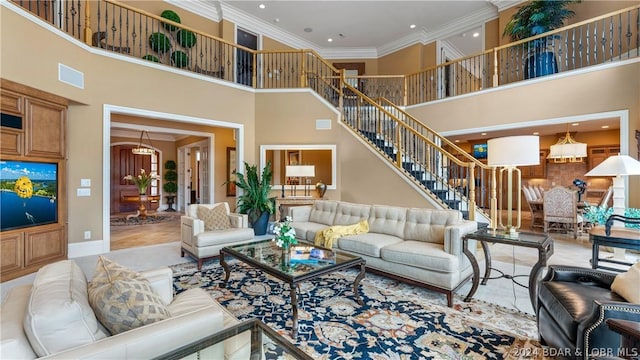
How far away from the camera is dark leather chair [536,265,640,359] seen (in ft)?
4.89

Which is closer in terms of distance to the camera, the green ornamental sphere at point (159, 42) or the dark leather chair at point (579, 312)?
the dark leather chair at point (579, 312)

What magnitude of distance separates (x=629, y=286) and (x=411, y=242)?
6.47 feet

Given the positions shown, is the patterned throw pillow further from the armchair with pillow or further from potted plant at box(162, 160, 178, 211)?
potted plant at box(162, 160, 178, 211)

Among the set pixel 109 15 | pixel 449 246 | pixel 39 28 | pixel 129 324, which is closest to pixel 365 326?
pixel 449 246

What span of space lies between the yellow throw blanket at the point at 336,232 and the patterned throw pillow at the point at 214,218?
1660 millimetres

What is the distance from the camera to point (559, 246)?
523 cm

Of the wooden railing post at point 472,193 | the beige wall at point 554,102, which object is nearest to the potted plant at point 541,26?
the beige wall at point 554,102

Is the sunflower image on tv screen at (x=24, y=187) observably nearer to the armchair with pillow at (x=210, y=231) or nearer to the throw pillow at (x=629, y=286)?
the armchair with pillow at (x=210, y=231)

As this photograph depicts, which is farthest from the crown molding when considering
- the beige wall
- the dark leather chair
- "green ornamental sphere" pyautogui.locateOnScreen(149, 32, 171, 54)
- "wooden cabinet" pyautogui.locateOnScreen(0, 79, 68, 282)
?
the dark leather chair

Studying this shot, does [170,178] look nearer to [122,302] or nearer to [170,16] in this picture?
[170,16]

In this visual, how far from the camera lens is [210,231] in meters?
4.38

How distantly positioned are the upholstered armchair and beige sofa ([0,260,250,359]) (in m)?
A: 7.30

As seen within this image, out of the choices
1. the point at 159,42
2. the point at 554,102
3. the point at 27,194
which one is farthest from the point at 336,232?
the point at 159,42

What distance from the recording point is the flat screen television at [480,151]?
1050 cm
